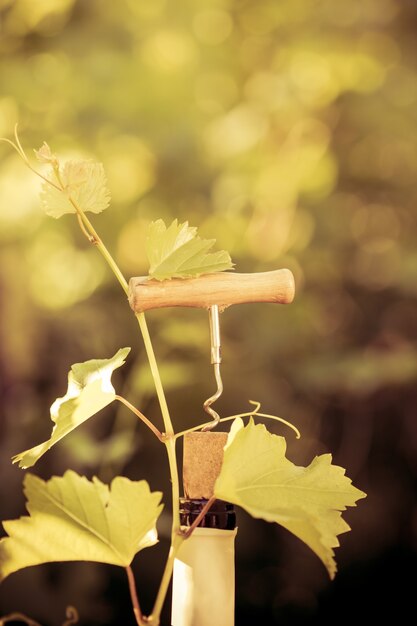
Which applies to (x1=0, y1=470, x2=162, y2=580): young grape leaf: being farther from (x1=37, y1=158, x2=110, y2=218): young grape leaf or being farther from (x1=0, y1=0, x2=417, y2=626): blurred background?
(x1=0, y1=0, x2=417, y2=626): blurred background

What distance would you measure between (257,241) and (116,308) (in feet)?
0.76

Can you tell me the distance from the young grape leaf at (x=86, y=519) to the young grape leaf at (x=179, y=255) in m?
0.10

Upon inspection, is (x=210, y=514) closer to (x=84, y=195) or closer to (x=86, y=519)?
(x=86, y=519)

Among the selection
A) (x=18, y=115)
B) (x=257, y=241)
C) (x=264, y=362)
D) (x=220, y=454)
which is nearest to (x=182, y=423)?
(x=264, y=362)

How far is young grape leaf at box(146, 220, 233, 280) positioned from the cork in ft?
0.26

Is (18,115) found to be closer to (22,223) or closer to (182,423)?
(22,223)

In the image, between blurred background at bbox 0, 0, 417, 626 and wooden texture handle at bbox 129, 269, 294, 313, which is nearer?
wooden texture handle at bbox 129, 269, 294, 313

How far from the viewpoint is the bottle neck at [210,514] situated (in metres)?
0.34

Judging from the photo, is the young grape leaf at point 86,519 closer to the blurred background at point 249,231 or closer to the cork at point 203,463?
the cork at point 203,463

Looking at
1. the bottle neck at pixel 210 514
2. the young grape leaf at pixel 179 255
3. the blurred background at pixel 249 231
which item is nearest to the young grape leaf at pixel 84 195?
the young grape leaf at pixel 179 255

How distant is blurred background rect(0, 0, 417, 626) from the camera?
100 centimetres

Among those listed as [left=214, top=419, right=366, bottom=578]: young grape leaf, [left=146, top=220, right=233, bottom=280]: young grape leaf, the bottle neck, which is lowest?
the bottle neck

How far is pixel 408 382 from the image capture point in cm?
106

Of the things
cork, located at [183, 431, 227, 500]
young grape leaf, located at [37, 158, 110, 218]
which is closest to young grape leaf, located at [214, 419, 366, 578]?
cork, located at [183, 431, 227, 500]
